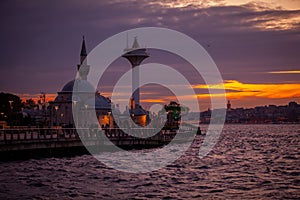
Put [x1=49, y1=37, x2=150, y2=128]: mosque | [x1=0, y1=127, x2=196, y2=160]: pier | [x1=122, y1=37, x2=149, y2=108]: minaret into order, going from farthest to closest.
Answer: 1. [x1=122, y1=37, x2=149, y2=108]: minaret
2. [x1=49, y1=37, x2=150, y2=128]: mosque
3. [x1=0, y1=127, x2=196, y2=160]: pier

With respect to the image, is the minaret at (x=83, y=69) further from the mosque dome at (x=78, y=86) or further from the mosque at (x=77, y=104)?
the mosque dome at (x=78, y=86)

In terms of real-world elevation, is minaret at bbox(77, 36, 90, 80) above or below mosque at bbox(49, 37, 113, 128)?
above

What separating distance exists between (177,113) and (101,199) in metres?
147

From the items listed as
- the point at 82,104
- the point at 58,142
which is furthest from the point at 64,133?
the point at 82,104

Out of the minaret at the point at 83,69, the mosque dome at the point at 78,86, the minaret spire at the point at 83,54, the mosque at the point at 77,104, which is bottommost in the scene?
the mosque at the point at 77,104

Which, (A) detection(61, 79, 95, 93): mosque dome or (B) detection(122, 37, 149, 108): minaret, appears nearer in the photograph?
(A) detection(61, 79, 95, 93): mosque dome

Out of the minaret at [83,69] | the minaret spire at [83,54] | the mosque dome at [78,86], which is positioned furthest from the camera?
the minaret spire at [83,54]

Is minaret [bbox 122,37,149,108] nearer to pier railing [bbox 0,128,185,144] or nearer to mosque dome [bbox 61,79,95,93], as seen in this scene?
mosque dome [bbox 61,79,95,93]

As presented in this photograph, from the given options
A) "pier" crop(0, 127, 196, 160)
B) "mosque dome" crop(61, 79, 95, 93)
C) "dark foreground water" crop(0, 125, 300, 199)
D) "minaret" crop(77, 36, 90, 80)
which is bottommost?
"dark foreground water" crop(0, 125, 300, 199)

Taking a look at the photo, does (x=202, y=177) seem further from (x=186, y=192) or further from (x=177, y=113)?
(x=177, y=113)

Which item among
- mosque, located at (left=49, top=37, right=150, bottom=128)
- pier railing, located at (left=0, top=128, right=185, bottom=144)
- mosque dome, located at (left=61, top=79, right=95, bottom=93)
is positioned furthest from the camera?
mosque dome, located at (left=61, top=79, right=95, bottom=93)

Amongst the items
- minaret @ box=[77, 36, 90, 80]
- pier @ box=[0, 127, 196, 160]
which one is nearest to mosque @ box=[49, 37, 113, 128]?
minaret @ box=[77, 36, 90, 80]

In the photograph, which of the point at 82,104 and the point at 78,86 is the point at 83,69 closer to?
the point at 78,86

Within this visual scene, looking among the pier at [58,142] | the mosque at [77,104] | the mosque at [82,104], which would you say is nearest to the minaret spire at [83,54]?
the mosque at [82,104]
